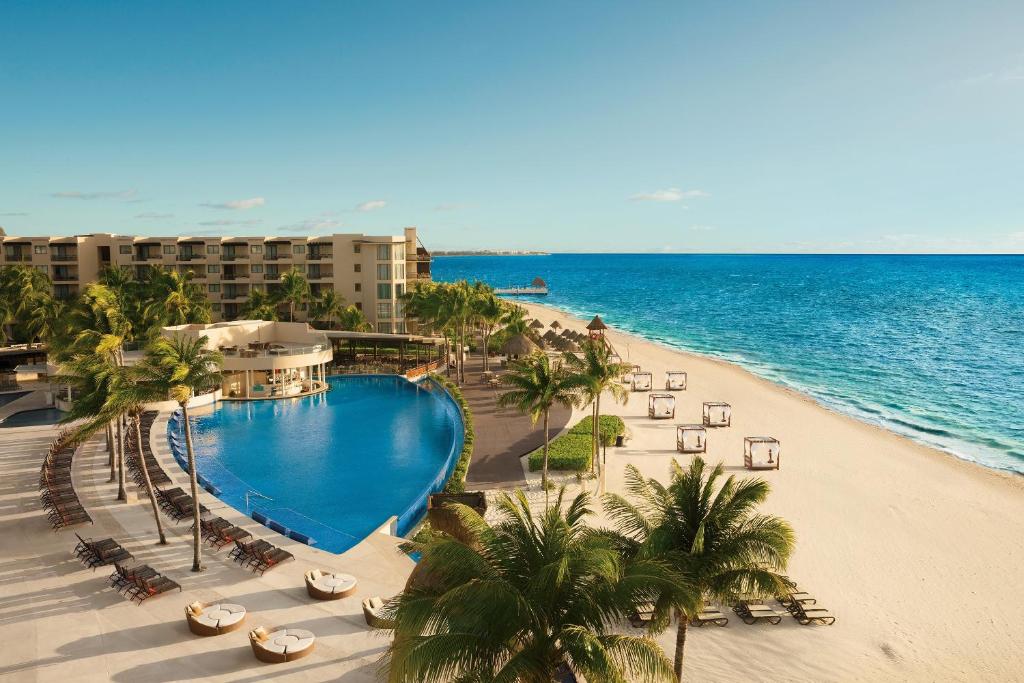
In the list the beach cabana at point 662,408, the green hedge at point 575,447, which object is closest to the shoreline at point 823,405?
the beach cabana at point 662,408

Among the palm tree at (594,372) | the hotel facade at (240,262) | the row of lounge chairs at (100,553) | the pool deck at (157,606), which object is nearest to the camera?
the pool deck at (157,606)

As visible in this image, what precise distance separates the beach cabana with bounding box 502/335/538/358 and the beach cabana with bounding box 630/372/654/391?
8.57 m

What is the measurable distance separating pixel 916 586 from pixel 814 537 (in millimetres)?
3283

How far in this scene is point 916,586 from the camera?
741 inches

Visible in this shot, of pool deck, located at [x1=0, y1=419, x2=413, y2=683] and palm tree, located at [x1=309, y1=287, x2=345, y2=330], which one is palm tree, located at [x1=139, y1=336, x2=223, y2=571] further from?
palm tree, located at [x1=309, y1=287, x2=345, y2=330]

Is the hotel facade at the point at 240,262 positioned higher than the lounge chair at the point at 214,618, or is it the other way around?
the hotel facade at the point at 240,262

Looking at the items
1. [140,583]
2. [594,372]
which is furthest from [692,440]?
[140,583]

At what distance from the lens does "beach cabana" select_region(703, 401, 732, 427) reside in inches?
1409

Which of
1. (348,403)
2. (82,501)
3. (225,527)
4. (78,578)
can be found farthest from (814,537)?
(348,403)

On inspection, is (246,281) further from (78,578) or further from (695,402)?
(78,578)

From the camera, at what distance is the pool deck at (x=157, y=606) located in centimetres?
1315

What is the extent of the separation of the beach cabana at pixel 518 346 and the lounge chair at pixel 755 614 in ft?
108

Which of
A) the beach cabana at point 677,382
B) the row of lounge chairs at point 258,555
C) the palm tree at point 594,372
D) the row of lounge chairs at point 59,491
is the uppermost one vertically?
the palm tree at point 594,372

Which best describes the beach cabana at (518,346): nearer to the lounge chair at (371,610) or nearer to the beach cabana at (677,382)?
the beach cabana at (677,382)
